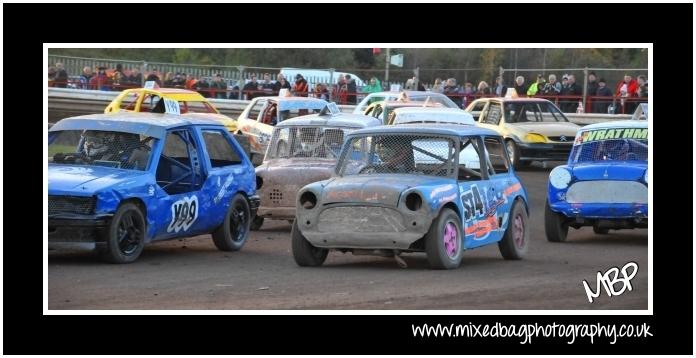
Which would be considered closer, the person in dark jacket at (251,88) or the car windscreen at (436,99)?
the car windscreen at (436,99)

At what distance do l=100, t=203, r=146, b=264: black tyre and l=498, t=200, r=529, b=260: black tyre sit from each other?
364 centimetres

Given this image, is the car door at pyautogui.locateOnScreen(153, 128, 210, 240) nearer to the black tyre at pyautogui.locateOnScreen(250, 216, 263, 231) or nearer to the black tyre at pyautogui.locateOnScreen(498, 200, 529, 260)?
the black tyre at pyautogui.locateOnScreen(250, 216, 263, 231)

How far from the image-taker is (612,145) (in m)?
15.9

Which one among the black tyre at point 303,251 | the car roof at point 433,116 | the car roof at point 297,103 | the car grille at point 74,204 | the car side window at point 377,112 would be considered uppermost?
the car roof at point 297,103

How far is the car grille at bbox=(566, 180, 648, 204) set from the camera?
48.9ft

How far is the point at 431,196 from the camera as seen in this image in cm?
1191

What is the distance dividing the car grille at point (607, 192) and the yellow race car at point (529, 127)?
443 inches

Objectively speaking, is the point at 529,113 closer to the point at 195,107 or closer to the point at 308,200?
the point at 195,107

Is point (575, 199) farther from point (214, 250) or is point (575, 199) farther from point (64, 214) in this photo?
point (64, 214)

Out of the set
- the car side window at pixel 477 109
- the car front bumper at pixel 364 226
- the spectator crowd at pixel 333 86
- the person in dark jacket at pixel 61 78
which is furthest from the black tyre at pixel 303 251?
the person in dark jacket at pixel 61 78

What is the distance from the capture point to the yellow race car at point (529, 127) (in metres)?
27.0

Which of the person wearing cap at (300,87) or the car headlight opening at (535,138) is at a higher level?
the person wearing cap at (300,87)

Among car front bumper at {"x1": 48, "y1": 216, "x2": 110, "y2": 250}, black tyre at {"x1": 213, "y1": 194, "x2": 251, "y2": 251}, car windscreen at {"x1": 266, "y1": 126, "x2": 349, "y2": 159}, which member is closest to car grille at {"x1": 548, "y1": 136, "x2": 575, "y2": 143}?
car windscreen at {"x1": 266, "y1": 126, "x2": 349, "y2": 159}

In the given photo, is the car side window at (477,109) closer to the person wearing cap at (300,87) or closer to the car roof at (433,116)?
the person wearing cap at (300,87)
